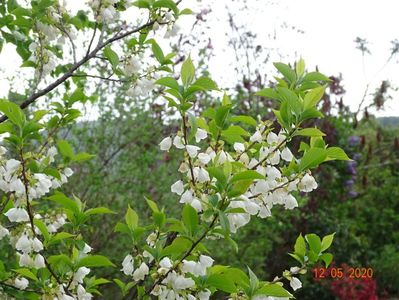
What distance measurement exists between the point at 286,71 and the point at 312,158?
34 cm

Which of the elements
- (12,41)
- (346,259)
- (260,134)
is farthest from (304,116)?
(346,259)

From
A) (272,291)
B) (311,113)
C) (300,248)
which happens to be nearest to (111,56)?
(311,113)

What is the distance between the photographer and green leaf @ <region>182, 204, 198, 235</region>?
1.66 m

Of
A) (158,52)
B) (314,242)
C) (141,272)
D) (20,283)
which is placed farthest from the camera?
(158,52)

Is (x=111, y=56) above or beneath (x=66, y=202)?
above

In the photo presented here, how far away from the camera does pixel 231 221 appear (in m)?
1.80

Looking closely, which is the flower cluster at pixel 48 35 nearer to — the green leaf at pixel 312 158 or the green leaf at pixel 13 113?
the green leaf at pixel 13 113

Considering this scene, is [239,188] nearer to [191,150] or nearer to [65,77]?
[191,150]

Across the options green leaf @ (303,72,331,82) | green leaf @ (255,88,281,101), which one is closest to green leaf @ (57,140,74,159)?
green leaf @ (255,88,281,101)

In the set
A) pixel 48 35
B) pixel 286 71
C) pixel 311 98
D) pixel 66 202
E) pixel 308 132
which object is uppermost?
pixel 48 35

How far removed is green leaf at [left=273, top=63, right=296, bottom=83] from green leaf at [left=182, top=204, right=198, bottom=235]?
604mm

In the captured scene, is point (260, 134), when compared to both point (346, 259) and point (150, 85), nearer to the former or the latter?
point (150, 85)

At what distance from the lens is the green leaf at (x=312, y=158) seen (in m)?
1.80

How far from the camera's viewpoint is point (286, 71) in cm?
201
